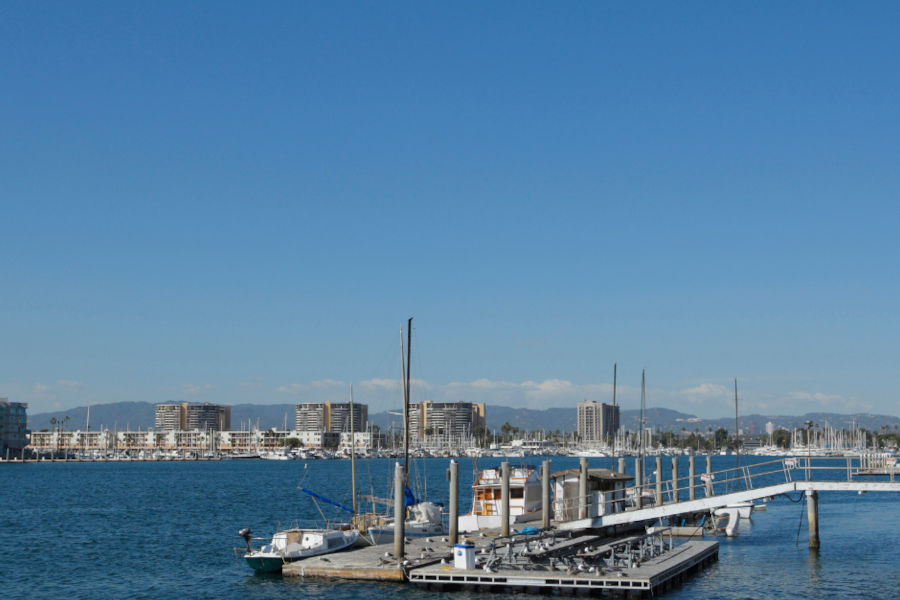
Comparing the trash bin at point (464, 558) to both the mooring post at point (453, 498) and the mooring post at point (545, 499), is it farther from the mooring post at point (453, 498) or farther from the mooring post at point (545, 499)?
the mooring post at point (545, 499)

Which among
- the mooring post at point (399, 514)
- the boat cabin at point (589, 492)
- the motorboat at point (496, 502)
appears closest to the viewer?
the mooring post at point (399, 514)

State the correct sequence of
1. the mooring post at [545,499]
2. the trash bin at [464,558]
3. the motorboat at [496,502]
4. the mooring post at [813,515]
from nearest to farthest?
1. the trash bin at [464,558]
2. the mooring post at [545,499]
3. the mooring post at [813,515]
4. the motorboat at [496,502]

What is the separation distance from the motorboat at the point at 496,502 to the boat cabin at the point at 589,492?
4.86 feet

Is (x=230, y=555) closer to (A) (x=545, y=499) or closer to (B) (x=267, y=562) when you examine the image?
(B) (x=267, y=562)

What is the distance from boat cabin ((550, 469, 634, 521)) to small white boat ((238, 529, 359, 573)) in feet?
46.3

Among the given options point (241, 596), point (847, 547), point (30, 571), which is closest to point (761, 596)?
point (847, 547)

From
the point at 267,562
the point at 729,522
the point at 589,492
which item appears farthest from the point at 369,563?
the point at 729,522

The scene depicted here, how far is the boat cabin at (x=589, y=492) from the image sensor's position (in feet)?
177

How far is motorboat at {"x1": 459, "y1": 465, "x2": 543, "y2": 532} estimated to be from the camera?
5188cm

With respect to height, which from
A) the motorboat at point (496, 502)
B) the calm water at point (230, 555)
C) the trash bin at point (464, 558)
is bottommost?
the calm water at point (230, 555)

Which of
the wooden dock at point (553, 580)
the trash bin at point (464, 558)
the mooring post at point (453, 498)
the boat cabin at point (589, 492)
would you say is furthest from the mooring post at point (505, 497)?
the trash bin at point (464, 558)

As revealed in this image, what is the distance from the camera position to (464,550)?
38.5 metres

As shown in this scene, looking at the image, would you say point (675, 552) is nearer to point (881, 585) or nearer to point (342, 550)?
point (881, 585)

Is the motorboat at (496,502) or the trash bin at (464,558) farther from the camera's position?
the motorboat at (496,502)
